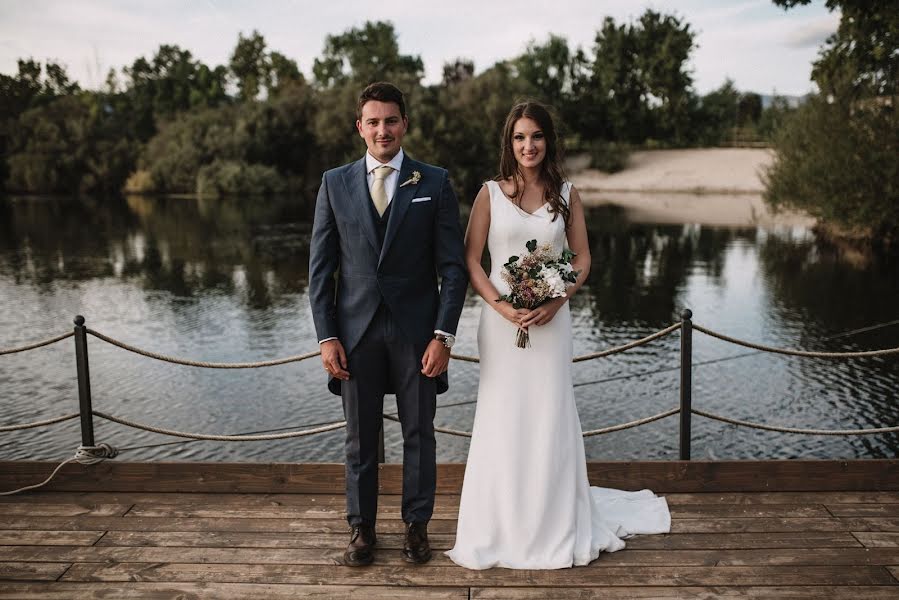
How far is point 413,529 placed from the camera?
3416mm

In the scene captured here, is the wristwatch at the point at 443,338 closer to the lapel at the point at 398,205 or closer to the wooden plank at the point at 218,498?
the lapel at the point at 398,205

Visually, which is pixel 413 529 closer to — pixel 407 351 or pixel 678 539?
pixel 407 351

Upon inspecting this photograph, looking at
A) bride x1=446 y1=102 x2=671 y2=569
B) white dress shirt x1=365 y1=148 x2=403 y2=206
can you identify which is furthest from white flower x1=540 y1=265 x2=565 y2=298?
white dress shirt x1=365 y1=148 x2=403 y2=206

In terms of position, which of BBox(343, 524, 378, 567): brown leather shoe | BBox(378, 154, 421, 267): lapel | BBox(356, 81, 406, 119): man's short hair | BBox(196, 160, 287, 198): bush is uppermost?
BBox(196, 160, 287, 198): bush

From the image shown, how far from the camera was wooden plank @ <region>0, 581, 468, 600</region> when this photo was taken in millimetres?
3105

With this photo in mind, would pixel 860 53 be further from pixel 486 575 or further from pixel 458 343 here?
pixel 486 575

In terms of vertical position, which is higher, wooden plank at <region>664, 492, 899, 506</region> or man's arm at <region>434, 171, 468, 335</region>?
man's arm at <region>434, 171, 468, 335</region>

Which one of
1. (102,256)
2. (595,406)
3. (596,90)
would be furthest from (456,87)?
(595,406)

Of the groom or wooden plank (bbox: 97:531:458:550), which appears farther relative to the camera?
wooden plank (bbox: 97:531:458:550)

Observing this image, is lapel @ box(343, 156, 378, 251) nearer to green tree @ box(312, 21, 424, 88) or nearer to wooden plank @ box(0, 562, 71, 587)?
wooden plank @ box(0, 562, 71, 587)

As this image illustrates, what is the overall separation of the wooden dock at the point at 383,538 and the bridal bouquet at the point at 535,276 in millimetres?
1157

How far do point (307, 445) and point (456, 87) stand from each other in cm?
3986

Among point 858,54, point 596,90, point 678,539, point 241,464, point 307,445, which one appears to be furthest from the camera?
point 596,90

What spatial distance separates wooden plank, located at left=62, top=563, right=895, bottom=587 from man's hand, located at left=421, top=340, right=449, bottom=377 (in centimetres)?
89
